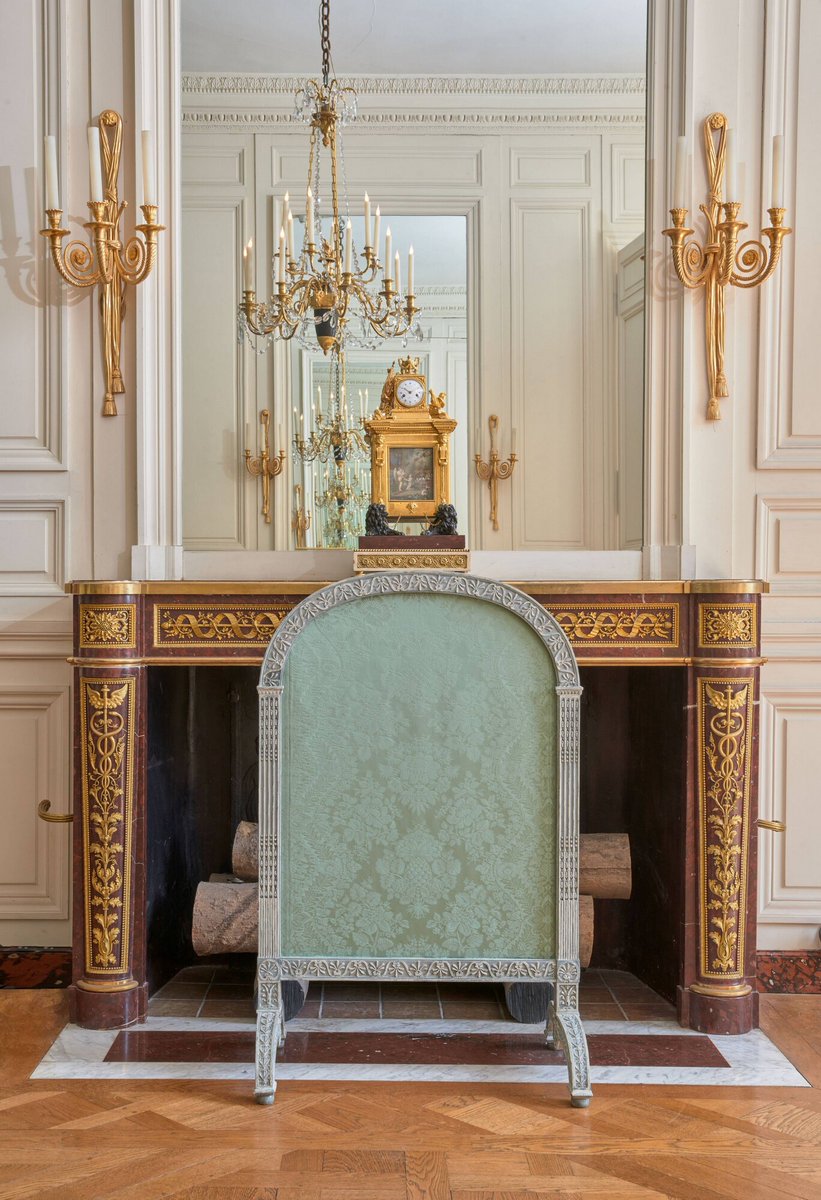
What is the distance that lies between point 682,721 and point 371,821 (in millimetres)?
764

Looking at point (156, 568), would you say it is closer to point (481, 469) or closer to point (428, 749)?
point (481, 469)

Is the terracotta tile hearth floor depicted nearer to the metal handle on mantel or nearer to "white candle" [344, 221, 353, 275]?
the metal handle on mantel

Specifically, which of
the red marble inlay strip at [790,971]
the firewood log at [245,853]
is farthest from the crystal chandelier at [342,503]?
the red marble inlay strip at [790,971]

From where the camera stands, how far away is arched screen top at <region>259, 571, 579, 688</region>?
72.3 inches

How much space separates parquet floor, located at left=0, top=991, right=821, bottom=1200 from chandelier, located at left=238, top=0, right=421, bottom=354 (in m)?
1.65

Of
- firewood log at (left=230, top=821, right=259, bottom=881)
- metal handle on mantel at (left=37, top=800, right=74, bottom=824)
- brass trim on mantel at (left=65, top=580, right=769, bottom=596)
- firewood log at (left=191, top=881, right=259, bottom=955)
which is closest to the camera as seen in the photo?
brass trim on mantel at (left=65, top=580, right=769, bottom=596)

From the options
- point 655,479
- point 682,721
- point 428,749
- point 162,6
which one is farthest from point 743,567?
point 162,6

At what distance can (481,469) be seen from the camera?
2619 millimetres

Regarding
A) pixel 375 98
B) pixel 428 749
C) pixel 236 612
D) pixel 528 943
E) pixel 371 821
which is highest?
pixel 375 98

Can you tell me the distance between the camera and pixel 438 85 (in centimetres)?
259

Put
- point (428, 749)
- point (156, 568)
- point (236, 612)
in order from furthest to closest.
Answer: point (156, 568) < point (236, 612) < point (428, 749)

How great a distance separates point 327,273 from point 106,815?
1.34m

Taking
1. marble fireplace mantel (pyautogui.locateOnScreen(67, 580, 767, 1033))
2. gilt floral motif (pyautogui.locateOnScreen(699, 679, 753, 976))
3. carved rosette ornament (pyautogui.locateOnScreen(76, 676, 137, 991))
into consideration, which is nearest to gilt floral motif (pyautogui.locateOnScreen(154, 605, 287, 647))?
marble fireplace mantel (pyautogui.locateOnScreen(67, 580, 767, 1033))

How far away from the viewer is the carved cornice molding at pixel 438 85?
258cm
